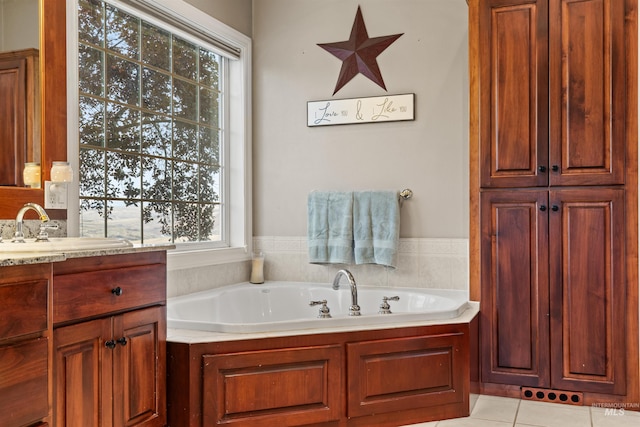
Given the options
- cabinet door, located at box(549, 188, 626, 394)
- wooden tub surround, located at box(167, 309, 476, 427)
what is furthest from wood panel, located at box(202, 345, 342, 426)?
cabinet door, located at box(549, 188, 626, 394)

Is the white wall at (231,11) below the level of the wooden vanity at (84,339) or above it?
above

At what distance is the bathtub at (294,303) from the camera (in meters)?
2.90

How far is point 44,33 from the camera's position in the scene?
7.52 ft

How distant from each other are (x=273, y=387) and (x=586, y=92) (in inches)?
81.3

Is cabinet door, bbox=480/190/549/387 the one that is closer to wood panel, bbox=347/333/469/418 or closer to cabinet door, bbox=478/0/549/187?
cabinet door, bbox=478/0/549/187

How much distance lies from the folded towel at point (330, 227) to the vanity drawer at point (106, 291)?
4.84 ft

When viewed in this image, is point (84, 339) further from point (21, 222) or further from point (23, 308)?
point (21, 222)

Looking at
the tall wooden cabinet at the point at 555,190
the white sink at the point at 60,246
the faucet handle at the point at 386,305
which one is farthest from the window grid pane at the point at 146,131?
the tall wooden cabinet at the point at 555,190

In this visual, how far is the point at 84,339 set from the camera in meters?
1.79

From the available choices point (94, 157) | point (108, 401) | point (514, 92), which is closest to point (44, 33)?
point (94, 157)

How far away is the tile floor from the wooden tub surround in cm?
9

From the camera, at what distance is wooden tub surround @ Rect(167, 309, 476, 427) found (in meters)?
2.27

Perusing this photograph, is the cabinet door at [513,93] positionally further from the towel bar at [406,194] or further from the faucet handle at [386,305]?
the faucet handle at [386,305]

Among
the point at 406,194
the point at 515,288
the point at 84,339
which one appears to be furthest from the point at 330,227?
the point at 84,339
